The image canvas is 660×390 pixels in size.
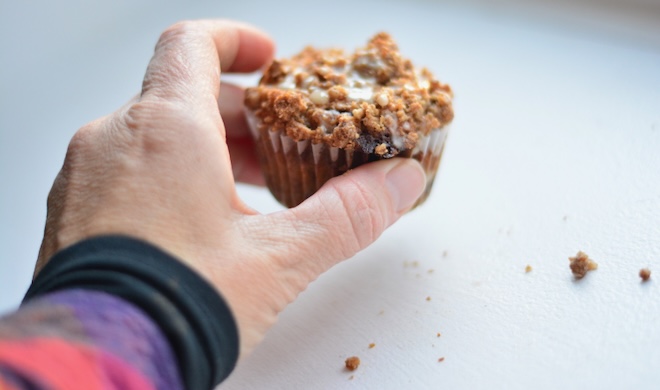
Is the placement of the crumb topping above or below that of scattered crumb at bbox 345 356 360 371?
above

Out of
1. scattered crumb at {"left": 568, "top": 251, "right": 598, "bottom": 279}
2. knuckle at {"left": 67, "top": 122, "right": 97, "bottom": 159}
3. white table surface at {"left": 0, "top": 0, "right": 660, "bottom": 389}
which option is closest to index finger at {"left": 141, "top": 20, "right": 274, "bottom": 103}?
knuckle at {"left": 67, "top": 122, "right": 97, "bottom": 159}

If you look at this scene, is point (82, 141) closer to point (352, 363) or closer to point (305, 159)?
point (305, 159)

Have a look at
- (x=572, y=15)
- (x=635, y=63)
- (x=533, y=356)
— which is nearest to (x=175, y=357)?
(x=533, y=356)

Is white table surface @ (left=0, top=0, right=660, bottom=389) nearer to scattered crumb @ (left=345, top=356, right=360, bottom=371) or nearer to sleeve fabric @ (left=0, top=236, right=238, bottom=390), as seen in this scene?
scattered crumb @ (left=345, top=356, right=360, bottom=371)

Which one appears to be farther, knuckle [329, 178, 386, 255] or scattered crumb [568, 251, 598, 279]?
scattered crumb [568, 251, 598, 279]

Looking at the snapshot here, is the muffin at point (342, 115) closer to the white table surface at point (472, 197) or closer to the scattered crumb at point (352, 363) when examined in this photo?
the white table surface at point (472, 197)

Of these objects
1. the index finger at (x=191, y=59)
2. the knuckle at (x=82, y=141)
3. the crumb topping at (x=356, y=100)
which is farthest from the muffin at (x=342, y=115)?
the knuckle at (x=82, y=141)

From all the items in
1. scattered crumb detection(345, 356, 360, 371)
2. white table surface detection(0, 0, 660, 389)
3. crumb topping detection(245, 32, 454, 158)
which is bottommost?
scattered crumb detection(345, 356, 360, 371)

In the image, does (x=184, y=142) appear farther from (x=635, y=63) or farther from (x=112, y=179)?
(x=635, y=63)

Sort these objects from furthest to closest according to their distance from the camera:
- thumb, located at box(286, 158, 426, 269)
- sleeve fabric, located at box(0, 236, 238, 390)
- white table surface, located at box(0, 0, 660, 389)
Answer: white table surface, located at box(0, 0, 660, 389) → thumb, located at box(286, 158, 426, 269) → sleeve fabric, located at box(0, 236, 238, 390)

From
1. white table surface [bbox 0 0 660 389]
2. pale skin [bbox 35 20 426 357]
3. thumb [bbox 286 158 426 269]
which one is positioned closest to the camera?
pale skin [bbox 35 20 426 357]
